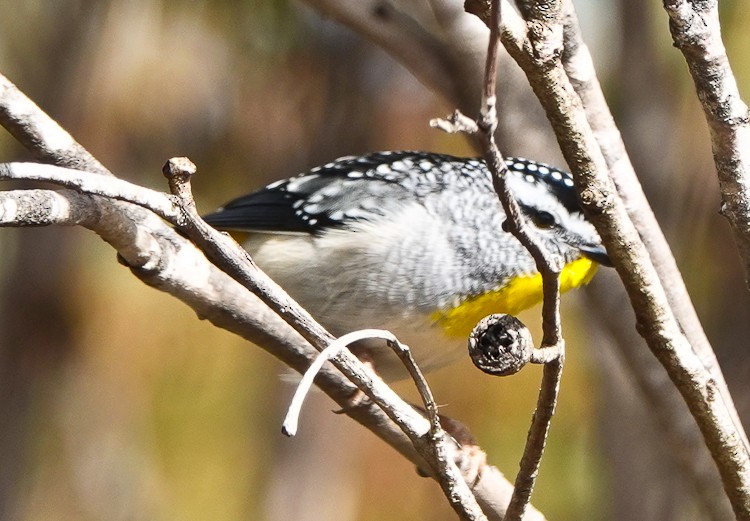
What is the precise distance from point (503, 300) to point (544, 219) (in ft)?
0.68

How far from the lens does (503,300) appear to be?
2.03 m

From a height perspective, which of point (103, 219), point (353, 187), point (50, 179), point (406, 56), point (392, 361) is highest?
point (406, 56)

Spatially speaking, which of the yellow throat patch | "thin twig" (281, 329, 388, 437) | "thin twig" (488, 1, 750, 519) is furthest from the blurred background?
"thin twig" (281, 329, 388, 437)

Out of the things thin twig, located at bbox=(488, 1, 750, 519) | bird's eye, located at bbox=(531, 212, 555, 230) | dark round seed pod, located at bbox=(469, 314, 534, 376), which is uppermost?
bird's eye, located at bbox=(531, 212, 555, 230)

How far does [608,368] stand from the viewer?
279 centimetres

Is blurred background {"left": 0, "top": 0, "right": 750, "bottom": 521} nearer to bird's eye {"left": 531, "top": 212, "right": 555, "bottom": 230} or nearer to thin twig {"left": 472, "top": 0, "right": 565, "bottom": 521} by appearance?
bird's eye {"left": 531, "top": 212, "right": 555, "bottom": 230}

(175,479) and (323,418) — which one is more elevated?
(323,418)

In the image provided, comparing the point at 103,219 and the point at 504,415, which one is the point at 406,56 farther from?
the point at 504,415

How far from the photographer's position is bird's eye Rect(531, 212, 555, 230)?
2.07 metres

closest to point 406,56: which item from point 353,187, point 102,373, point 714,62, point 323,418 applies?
point 353,187

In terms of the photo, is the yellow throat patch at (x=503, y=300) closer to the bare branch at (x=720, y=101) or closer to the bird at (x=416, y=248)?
the bird at (x=416, y=248)

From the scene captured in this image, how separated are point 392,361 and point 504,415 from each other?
1.54 m

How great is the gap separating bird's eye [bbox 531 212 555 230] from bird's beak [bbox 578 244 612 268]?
0.09 meters

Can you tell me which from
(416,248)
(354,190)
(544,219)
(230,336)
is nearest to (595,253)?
(544,219)
